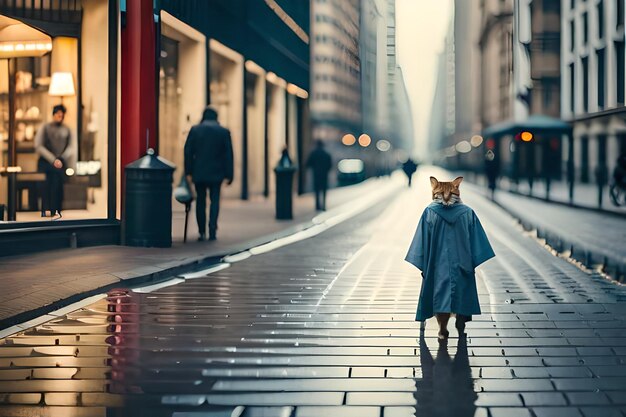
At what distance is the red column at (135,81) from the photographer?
1484 centimetres

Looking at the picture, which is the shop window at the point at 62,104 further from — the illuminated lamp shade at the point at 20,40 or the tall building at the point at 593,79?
the tall building at the point at 593,79

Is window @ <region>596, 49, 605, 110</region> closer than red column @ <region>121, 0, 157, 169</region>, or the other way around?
red column @ <region>121, 0, 157, 169</region>

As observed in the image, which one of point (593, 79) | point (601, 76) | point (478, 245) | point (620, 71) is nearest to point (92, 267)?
point (478, 245)

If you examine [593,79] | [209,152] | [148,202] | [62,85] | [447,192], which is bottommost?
[148,202]

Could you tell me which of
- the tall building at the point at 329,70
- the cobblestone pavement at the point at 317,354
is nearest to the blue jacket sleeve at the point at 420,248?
the cobblestone pavement at the point at 317,354

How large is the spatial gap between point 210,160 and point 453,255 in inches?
361

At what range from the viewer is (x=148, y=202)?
47.2ft

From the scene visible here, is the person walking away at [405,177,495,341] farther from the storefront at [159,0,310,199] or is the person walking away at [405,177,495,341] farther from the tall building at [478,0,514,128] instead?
the tall building at [478,0,514,128]

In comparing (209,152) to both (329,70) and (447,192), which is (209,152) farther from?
(329,70)

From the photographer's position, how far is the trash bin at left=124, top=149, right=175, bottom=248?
47.0 feet

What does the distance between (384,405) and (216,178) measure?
11.0m

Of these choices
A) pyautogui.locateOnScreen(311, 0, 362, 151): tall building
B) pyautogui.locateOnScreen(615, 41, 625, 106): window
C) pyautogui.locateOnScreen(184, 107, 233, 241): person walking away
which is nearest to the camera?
pyautogui.locateOnScreen(184, 107, 233, 241): person walking away

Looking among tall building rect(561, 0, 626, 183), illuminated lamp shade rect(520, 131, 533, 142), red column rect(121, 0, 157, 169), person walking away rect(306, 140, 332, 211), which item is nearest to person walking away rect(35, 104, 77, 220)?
red column rect(121, 0, 157, 169)

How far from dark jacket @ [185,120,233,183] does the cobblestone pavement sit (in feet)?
15.1
